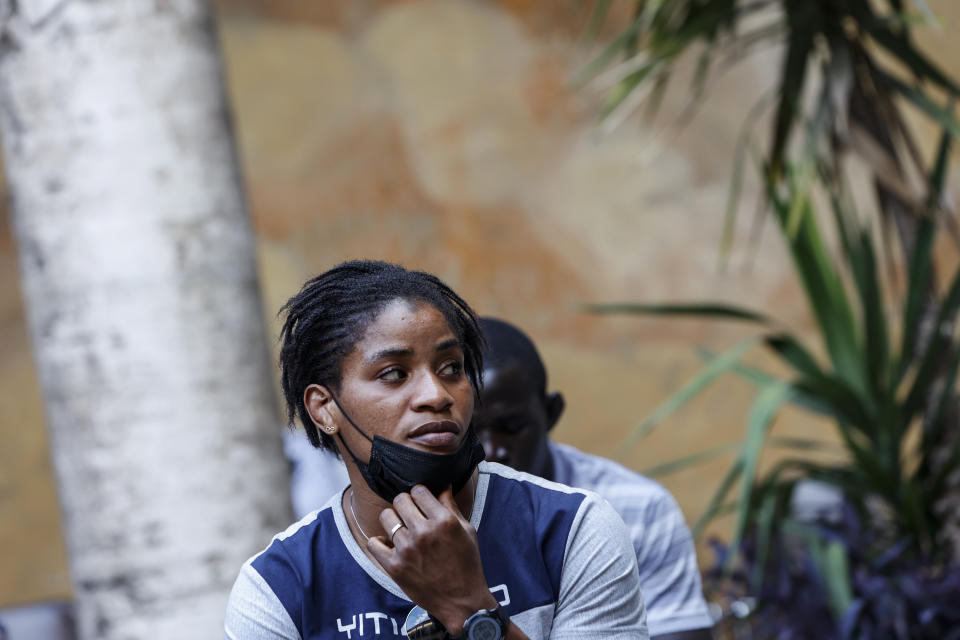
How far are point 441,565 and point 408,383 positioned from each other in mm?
223

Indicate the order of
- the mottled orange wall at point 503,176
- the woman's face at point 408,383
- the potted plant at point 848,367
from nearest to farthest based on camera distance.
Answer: the woman's face at point 408,383, the potted plant at point 848,367, the mottled orange wall at point 503,176

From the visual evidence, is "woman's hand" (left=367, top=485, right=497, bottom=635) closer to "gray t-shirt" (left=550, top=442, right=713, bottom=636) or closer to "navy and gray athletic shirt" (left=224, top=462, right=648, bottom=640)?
"navy and gray athletic shirt" (left=224, top=462, right=648, bottom=640)

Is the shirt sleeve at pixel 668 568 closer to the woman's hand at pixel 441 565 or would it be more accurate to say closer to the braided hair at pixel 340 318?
the braided hair at pixel 340 318

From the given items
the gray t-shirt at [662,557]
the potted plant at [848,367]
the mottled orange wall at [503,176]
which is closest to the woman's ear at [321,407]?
the gray t-shirt at [662,557]

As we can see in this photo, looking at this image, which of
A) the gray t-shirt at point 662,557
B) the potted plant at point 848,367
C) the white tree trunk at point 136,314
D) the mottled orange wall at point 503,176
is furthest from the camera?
the mottled orange wall at point 503,176

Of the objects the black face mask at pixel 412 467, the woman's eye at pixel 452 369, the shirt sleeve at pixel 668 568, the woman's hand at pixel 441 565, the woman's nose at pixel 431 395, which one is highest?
the woman's eye at pixel 452 369

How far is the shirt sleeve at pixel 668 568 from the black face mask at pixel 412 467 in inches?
39.5

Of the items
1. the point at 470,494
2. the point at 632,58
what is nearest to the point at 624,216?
the point at 632,58

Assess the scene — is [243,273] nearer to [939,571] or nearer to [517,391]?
[517,391]

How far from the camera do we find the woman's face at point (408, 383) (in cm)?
155

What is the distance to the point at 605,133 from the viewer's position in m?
8.28

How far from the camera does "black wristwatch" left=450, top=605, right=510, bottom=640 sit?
1444mm

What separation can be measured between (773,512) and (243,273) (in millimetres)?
1969

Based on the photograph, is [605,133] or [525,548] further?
[605,133]
